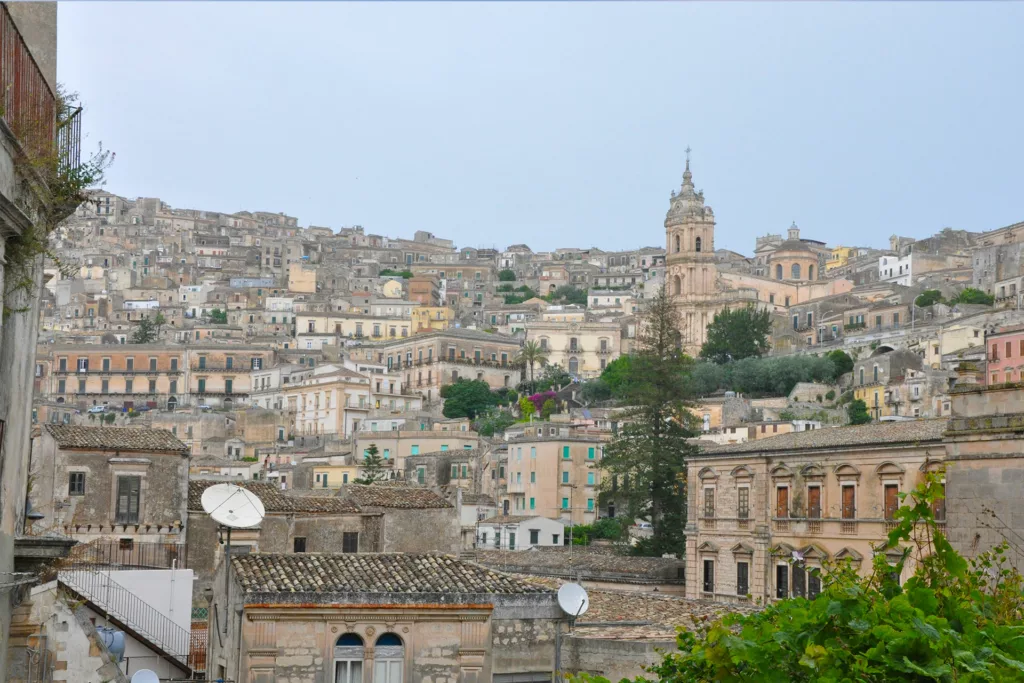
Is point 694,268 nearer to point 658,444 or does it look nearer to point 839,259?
point 839,259

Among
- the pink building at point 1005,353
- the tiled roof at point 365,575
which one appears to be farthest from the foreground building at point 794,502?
the pink building at point 1005,353

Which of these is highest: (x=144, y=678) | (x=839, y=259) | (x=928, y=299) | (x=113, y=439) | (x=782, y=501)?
(x=839, y=259)

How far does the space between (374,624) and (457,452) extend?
70847 mm

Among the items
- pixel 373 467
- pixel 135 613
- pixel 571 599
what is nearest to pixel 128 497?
pixel 135 613

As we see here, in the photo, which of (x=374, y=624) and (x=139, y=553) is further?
(x=139, y=553)

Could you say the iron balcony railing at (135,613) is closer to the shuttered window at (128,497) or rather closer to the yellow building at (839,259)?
the shuttered window at (128,497)

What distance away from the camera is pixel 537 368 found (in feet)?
474

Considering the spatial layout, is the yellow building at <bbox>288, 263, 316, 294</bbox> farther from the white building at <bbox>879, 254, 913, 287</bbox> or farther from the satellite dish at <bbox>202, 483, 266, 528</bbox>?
the satellite dish at <bbox>202, 483, 266, 528</bbox>

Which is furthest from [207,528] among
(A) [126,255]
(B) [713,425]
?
(A) [126,255]

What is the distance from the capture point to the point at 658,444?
6338 cm

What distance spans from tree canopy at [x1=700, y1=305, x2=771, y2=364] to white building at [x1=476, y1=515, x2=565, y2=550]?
55.5m

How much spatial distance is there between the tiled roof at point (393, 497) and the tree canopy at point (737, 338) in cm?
9141

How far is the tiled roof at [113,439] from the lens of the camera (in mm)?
34484

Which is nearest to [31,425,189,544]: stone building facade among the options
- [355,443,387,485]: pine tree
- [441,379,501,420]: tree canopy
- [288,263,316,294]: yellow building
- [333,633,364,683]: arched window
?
[333,633,364,683]: arched window
